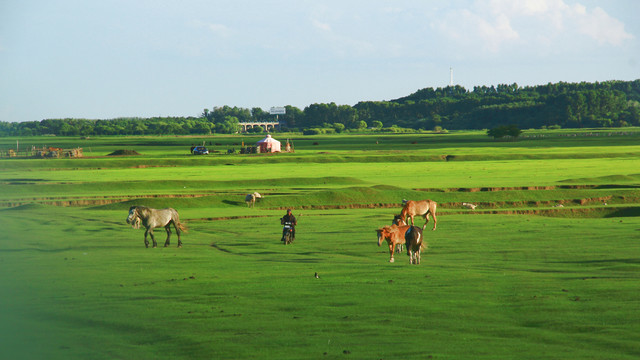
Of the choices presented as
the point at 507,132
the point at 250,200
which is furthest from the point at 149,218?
the point at 507,132

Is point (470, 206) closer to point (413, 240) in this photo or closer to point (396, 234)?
point (396, 234)

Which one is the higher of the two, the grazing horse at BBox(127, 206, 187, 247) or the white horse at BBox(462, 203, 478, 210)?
the grazing horse at BBox(127, 206, 187, 247)

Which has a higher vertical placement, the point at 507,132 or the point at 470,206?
the point at 507,132

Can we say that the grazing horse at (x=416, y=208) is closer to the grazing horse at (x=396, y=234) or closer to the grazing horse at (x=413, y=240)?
the grazing horse at (x=396, y=234)

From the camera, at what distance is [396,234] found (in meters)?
22.6

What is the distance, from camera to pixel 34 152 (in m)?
112

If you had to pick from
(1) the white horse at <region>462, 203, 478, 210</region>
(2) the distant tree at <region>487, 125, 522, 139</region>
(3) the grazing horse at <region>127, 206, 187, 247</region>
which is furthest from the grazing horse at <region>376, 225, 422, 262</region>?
(2) the distant tree at <region>487, 125, 522, 139</region>

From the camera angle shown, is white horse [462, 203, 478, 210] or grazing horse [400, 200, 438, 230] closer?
grazing horse [400, 200, 438, 230]

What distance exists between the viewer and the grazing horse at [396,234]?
69.5 ft

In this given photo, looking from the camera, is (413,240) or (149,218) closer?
(413,240)

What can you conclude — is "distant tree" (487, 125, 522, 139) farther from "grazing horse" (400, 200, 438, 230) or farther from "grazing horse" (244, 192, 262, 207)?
"grazing horse" (400, 200, 438, 230)

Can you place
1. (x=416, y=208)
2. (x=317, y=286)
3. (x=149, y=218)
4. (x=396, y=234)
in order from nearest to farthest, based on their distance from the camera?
(x=317, y=286) → (x=396, y=234) → (x=149, y=218) → (x=416, y=208)

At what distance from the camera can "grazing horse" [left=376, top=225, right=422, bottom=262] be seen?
21.2m

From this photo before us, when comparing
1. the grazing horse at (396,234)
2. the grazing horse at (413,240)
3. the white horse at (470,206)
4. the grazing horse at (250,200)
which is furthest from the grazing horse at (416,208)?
the grazing horse at (250,200)
